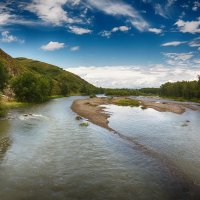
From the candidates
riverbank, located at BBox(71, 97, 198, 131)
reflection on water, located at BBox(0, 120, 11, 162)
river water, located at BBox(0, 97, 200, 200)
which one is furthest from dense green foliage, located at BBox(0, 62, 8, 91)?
river water, located at BBox(0, 97, 200, 200)

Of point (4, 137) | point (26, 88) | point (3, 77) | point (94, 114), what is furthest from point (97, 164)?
point (3, 77)

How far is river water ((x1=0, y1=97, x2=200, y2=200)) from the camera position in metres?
22.1

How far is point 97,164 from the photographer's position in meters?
29.6

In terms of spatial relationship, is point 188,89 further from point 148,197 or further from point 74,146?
point 148,197

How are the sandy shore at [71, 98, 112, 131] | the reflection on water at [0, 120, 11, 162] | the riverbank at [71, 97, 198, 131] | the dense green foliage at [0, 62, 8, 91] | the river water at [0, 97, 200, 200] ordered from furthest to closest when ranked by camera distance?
the dense green foliage at [0, 62, 8, 91]
the riverbank at [71, 97, 198, 131]
the sandy shore at [71, 98, 112, 131]
the reflection on water at [0, 120, 11, 162]
the river water at [0, 97, 200, 200]

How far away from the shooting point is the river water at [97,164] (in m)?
22.1

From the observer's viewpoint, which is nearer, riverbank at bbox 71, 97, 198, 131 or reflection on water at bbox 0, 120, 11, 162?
reflection on water at bbox 0, 120, 11, 162

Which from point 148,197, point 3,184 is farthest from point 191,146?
point 3,184

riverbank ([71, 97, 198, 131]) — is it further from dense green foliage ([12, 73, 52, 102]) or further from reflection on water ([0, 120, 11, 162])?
reflection on water ([0, 120, 11, 162])

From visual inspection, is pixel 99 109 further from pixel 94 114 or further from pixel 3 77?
pixel 3 77

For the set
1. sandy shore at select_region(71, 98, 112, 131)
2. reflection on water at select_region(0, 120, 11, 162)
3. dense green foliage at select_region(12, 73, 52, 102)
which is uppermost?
dense green foliage at select_region(12, 73, 52, 102)

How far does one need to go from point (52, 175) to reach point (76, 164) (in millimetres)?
4224

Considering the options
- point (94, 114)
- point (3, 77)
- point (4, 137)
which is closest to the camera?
point (4, 137)

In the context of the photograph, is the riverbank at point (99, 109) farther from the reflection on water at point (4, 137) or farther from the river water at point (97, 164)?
the reflection on water at point (4, 137)
